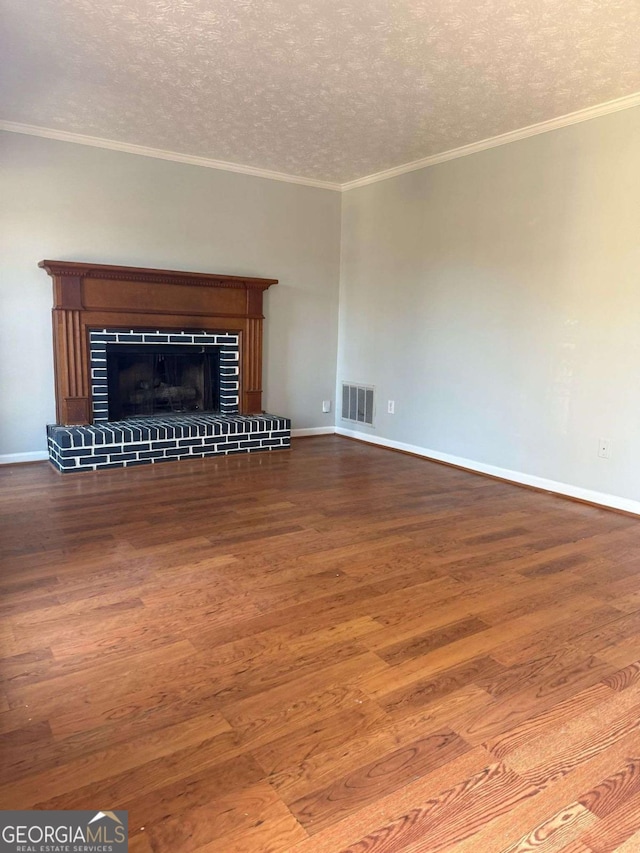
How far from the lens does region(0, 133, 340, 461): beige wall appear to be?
427cm

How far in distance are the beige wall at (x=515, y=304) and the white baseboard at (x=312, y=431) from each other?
66 cm

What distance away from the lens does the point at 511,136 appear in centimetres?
406

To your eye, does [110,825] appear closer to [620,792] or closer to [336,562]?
[620,792]

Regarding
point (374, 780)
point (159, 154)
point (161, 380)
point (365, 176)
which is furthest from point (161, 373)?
→ point (374, 780)

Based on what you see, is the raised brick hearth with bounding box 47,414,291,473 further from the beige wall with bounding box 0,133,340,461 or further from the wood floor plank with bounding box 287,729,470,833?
the wood floor plank with bounding box 287,729,470,833

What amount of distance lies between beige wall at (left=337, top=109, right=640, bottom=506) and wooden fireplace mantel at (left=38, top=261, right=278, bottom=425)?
123 centimetres

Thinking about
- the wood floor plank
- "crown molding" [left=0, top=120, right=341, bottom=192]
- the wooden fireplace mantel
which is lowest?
the wood floor plank

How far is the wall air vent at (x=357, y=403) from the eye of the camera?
221 inches

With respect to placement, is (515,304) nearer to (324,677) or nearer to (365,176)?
(365,176)

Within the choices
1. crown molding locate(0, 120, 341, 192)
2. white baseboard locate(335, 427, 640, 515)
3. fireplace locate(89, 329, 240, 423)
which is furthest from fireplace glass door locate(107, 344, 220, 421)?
white baseboard locate(335, 427, 640, 515)

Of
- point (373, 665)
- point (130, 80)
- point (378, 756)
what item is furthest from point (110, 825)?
point (130, 80)

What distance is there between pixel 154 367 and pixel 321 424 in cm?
182

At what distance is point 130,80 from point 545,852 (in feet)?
12.7

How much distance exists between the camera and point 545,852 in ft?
4.07
